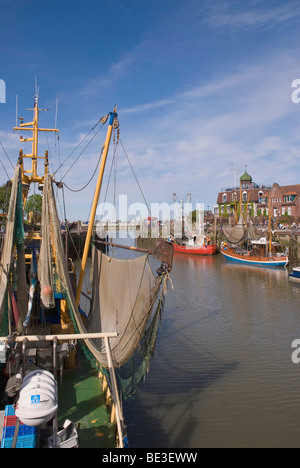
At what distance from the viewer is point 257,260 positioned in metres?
43.1

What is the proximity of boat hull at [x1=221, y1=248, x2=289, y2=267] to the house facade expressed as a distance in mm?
35923

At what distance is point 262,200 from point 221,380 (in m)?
91.9

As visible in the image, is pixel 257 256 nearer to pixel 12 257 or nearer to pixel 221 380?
pixel 221 380

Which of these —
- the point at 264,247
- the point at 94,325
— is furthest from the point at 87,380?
the point at 264,247

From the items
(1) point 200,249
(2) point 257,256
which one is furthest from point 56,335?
(1) point 200,249

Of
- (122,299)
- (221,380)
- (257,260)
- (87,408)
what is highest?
(122,299)

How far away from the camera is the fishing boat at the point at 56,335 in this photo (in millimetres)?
5898

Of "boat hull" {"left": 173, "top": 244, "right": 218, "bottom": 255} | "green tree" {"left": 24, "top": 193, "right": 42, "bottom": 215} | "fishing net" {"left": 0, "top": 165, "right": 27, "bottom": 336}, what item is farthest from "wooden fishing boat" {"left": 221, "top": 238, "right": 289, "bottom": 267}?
"fishing net" {"left": 0, "top": 165, "right": 27, "bottom": 336}

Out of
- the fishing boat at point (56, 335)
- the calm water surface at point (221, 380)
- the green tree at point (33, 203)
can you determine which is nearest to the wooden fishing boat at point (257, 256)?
the calm water surface at point (221, 380)

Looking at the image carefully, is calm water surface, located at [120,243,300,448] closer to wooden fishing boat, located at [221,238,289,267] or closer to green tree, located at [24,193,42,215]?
wooden fishing boat, located at [221,238,289,267]

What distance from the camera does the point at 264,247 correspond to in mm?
46875

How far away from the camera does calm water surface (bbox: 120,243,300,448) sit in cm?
989

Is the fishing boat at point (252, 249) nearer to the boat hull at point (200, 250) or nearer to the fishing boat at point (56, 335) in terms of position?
the boat hull at point (200, 250)

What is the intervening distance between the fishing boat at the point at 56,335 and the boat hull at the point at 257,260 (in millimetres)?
33464
